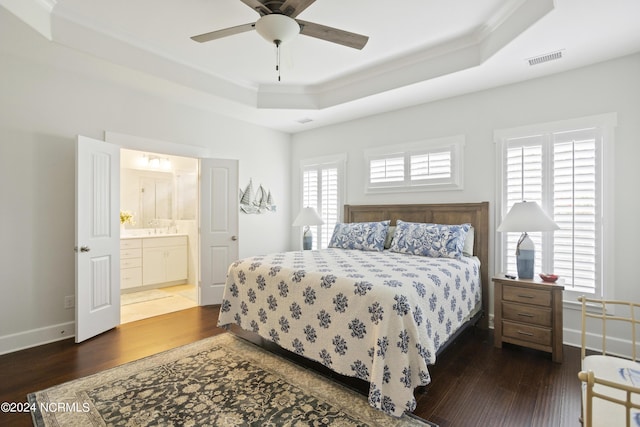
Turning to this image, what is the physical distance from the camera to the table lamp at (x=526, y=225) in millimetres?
2891

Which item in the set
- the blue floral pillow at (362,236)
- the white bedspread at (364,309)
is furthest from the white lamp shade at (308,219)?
the white bedspread at (364,309)

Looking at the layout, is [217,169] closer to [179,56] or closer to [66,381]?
[179,56]

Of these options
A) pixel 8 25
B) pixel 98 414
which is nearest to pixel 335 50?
pixel 8 25

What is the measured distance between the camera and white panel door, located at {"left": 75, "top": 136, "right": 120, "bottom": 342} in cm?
317

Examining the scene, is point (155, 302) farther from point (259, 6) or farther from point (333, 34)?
Result: point (333, 34)

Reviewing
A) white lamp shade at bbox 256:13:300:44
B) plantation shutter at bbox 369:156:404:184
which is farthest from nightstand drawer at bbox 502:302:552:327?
white lamp shade at bbox 256:13:300:44

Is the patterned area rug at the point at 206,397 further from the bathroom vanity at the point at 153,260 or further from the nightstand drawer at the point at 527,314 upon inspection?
the bathroom vanity at the point at 153,260

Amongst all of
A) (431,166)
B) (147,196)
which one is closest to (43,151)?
(147,196)

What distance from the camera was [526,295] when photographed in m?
2.94

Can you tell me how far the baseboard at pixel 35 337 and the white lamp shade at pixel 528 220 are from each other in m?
4.71

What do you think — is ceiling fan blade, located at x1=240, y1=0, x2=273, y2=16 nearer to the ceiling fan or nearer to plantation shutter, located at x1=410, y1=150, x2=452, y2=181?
the ceiling fan

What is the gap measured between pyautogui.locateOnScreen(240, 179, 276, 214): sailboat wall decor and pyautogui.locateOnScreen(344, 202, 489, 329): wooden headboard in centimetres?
172

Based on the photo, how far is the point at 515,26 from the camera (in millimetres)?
2639

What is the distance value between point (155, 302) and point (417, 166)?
4.32 meters
